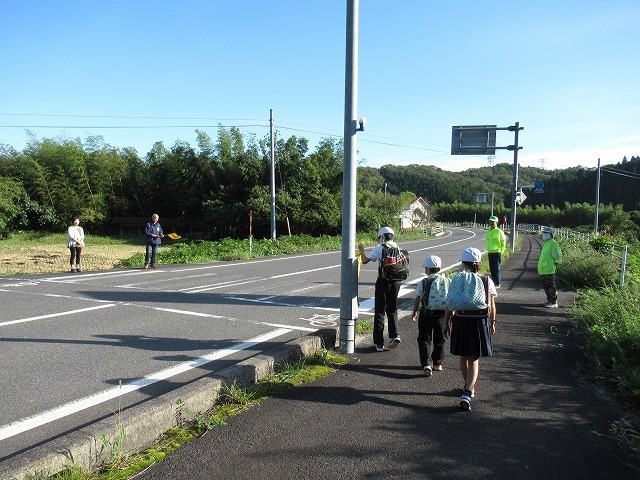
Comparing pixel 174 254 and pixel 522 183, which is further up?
pixel 522 183

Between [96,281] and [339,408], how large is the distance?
9.48 meters

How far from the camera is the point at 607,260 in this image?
10.8 m

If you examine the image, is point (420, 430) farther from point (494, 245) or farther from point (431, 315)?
point (494, 245)

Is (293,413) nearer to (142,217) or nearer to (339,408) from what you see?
(339,408)

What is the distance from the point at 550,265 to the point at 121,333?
7.42m

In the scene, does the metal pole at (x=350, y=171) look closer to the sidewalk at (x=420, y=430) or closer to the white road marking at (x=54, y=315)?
the sidewalk at (x=420, y=430)

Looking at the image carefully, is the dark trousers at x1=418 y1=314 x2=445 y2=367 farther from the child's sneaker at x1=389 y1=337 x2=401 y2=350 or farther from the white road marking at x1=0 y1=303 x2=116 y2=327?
the white road marking at x1=0 y1=303 x2=116 y2=327

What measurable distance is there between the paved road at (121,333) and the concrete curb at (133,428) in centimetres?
52

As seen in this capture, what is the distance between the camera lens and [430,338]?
16.5 ft

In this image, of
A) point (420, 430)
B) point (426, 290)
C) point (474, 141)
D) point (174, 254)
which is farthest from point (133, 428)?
point (474, 141)

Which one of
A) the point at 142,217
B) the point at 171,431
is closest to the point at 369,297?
the point at 171,431

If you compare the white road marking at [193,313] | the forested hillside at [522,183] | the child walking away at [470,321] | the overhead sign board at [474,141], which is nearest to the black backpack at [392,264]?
the child walking away at [470,321]

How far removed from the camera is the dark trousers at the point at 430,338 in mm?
4937

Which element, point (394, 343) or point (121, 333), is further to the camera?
point (121, 333)
